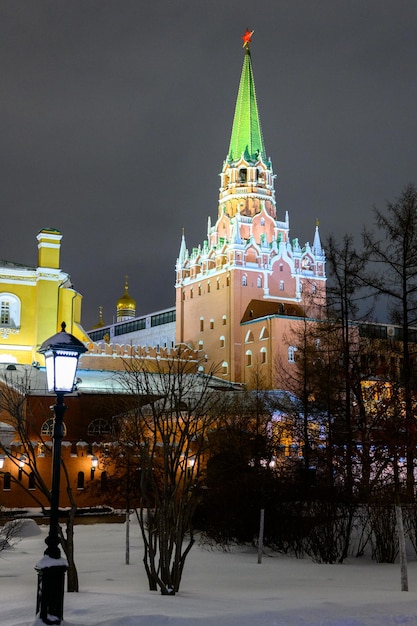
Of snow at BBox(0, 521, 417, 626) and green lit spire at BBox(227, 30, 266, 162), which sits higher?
green lit spire at BBox(227, 30, 266, 162)

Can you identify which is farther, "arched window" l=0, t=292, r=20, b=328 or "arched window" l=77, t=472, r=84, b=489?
"arched window" l=0, t=292, r=20, b=328

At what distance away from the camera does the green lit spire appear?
8194 cm

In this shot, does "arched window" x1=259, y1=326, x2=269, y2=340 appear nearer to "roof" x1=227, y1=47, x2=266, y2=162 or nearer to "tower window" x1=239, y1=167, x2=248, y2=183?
"tower window" x1=239, y1=167, x2=248, y2=183

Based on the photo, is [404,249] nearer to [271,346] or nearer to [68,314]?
[68,314]

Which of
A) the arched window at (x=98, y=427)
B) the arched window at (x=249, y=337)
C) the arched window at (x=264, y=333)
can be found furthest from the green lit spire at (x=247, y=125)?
the arched window at (x=98, y=427)

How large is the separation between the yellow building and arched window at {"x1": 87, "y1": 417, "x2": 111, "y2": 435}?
11.6 metres

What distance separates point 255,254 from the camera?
75.6m

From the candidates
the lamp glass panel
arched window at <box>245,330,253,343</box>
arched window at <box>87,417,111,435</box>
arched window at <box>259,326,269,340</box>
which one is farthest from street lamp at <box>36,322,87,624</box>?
arched window at <box>245,330,253,343</box>

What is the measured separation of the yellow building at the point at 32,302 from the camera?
2233 inches

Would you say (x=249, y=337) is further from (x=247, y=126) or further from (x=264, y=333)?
(x=247, y=126)

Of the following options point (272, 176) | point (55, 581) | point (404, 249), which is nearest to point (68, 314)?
point (272, 176)

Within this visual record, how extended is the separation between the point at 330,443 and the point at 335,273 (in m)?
5.66

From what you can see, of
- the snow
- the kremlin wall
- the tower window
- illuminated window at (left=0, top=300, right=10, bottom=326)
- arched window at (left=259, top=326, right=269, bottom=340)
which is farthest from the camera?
the tower window

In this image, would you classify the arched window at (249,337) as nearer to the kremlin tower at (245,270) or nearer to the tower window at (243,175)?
the kremlin tower at (245,270)
